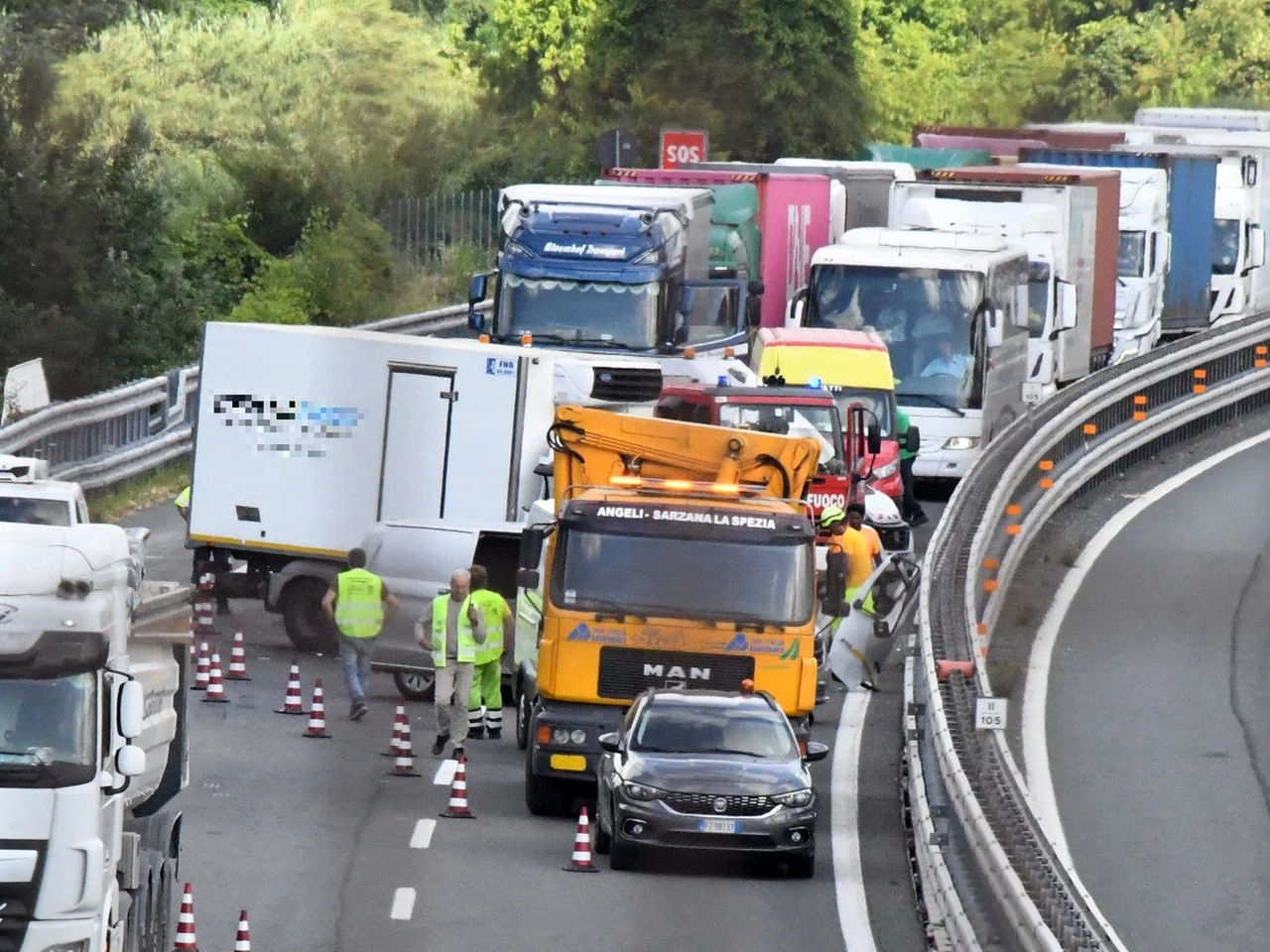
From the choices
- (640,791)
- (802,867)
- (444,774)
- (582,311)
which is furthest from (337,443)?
(802,867)

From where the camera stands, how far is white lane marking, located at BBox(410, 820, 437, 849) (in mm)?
18556

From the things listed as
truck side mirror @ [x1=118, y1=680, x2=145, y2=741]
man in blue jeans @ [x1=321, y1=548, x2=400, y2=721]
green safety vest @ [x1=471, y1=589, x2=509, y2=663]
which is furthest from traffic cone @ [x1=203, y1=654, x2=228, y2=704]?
truck side mirror @ [x1=118, y1=680, x2=145, y2=741]

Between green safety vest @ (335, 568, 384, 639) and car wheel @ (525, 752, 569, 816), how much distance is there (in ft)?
10.6

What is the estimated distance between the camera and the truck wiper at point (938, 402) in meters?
34.8

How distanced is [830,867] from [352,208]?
104ft


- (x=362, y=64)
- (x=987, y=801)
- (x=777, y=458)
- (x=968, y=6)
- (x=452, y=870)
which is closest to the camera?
(x=987, y=801)

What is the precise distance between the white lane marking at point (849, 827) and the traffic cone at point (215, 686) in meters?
5.14

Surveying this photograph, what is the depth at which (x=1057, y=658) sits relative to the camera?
25891 mm

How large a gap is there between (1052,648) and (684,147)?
26.9 meters

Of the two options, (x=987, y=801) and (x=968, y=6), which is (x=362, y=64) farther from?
(x=987, y=801)

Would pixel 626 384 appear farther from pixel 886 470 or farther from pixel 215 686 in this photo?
pixel 215 686

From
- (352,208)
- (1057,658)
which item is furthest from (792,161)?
(1057,658)

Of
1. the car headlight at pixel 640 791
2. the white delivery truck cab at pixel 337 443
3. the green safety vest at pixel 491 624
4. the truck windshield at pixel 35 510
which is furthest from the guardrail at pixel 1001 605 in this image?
the truck windshield at pixel 35 510

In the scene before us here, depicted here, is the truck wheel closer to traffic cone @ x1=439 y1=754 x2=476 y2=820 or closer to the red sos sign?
traffic cone @ x1=439 y1=754 x2=476 y2=820
